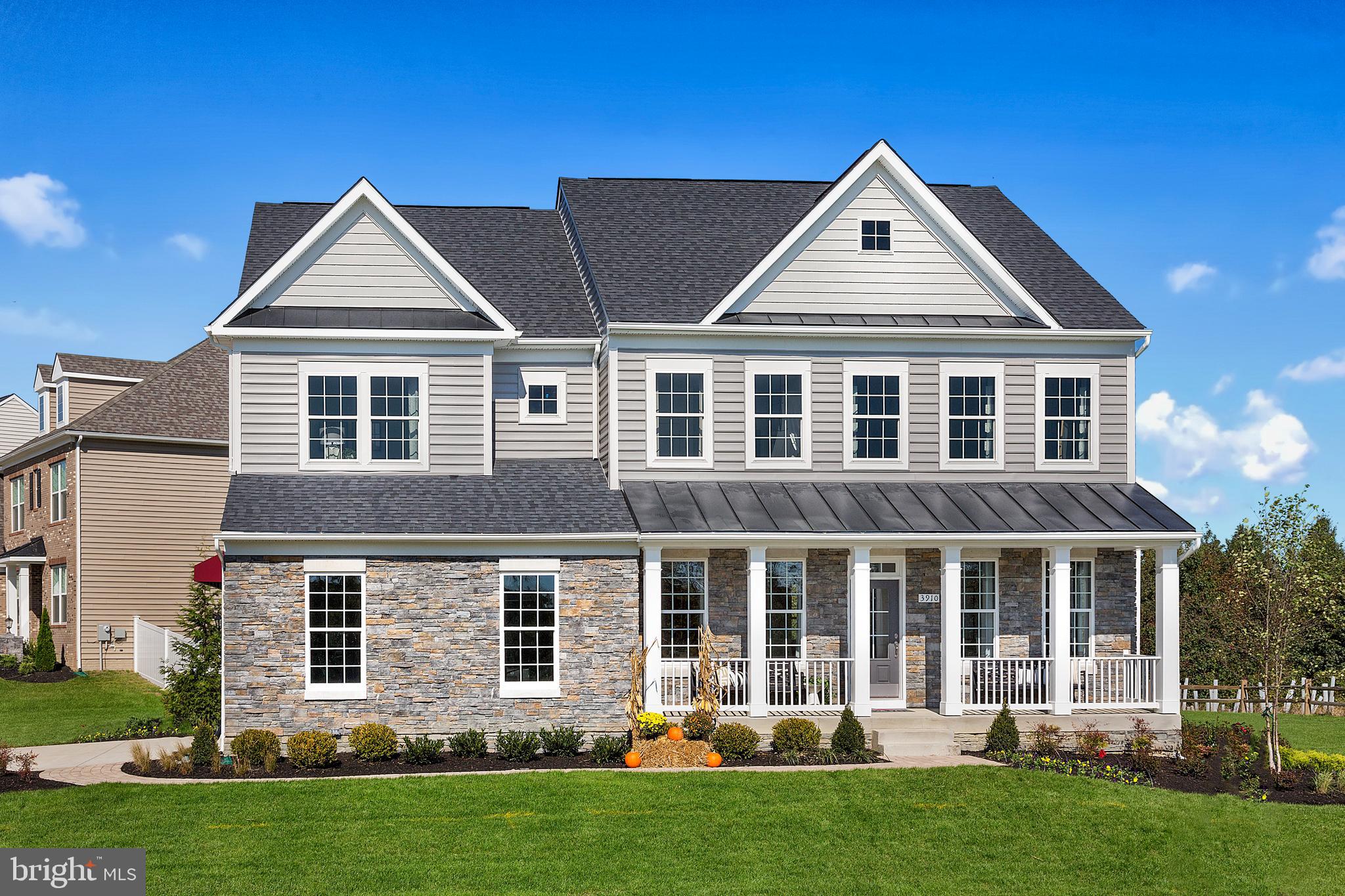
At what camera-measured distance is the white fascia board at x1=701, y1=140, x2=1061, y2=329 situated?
22875 millimetres

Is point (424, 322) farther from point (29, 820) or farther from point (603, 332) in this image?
point (29, 820)

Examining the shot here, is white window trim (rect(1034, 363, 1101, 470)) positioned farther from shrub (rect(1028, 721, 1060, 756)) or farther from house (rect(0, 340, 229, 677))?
house (rect(0, 340, 229, 677))

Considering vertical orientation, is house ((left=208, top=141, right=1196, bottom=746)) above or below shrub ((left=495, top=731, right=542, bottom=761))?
above

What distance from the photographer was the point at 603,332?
23.0 meters

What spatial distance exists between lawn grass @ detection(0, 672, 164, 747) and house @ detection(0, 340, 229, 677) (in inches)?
40.3

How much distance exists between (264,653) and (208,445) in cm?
1453

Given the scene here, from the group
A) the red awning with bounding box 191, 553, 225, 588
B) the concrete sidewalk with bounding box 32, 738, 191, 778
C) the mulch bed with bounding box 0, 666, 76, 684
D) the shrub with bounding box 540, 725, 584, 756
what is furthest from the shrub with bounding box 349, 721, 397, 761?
the mulch bed with bounding box 0, 666, 76, 684

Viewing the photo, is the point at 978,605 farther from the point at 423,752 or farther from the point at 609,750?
the point at 423,752

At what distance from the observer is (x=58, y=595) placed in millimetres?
32219

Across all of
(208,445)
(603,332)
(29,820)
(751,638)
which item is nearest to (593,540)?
(751,638)

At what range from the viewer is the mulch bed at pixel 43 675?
1178 inches

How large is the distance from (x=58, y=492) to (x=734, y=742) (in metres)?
22.2

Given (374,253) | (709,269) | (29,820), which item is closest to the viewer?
(29,820)

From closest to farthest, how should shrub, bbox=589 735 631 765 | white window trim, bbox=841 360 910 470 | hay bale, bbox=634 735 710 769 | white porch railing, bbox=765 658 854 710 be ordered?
hay bale, bbox=634 735 710 769 < shrub, bbox=589 735 631 765 < white porch railing, bbox=765 658 854 710 < white window trim, bbox=841 360 910 470
